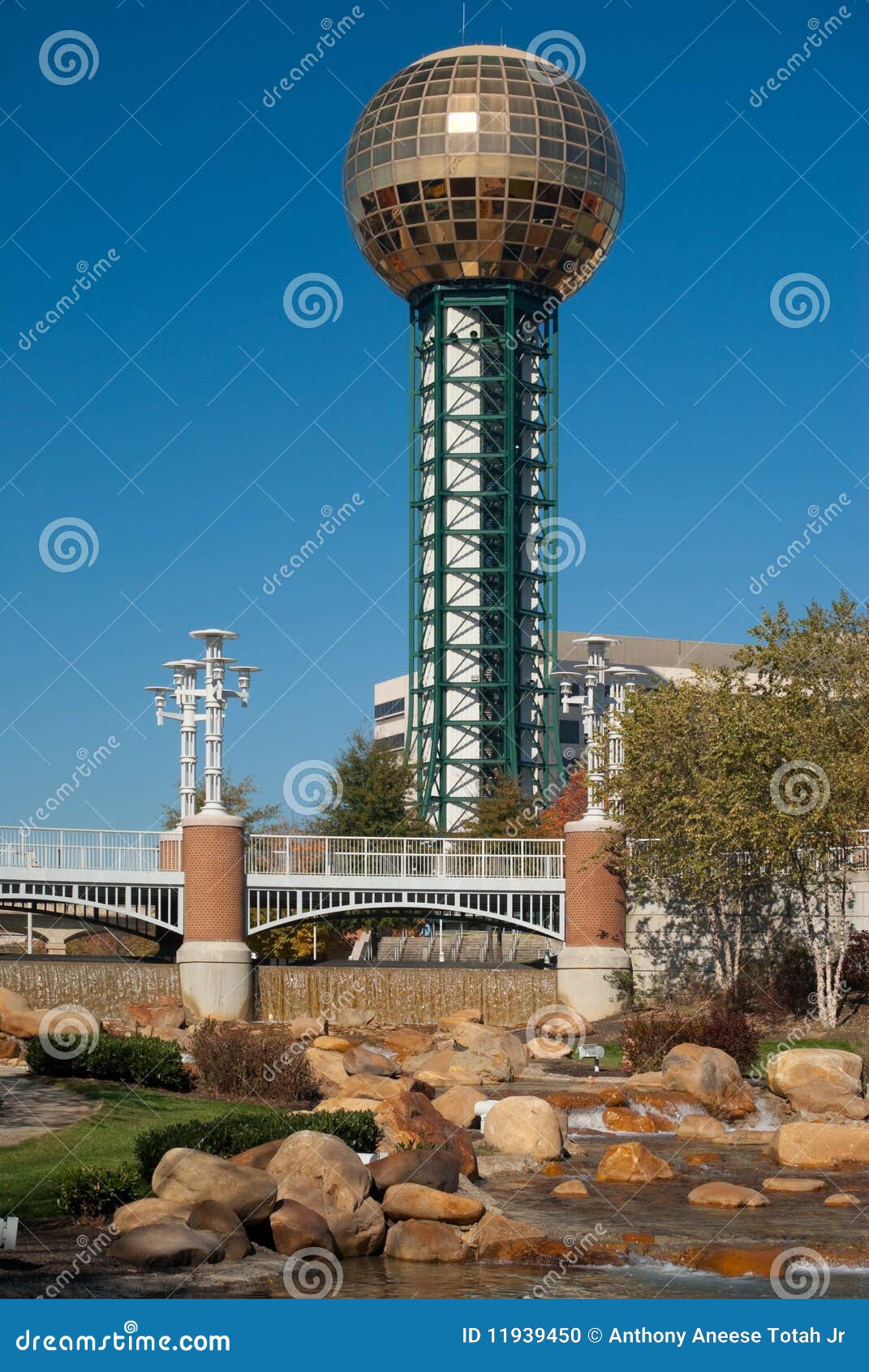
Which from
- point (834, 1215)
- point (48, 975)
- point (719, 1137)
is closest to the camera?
point (834, 1215)

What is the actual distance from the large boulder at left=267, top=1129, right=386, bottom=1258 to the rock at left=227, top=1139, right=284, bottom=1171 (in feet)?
1.09

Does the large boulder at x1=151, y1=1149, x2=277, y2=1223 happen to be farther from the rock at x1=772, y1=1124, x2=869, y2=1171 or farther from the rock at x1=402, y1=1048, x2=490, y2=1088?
the rock at x1=402, y1=1048, x2=490, y2=1088

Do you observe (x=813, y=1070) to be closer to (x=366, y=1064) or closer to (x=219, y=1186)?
(x=366, y=1064)

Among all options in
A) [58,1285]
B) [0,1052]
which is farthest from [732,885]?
[58,1285]

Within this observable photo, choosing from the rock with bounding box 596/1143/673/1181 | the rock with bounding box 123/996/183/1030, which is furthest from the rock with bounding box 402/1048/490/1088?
the rock with bounding box 596/1143/673/1181

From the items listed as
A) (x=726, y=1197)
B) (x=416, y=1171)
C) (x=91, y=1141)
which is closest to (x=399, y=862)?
(x=726, y=1197)

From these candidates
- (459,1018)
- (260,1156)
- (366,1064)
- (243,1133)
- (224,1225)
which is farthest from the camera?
(459,1018)

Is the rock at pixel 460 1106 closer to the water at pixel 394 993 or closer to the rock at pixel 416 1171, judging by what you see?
the rock at pixel 416 1171

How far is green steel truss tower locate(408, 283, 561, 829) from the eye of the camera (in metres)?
83.9

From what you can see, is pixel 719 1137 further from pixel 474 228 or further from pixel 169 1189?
pixel 474 228

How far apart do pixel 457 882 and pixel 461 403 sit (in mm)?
34227

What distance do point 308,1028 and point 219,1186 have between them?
2515 cm

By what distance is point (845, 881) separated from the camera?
45.2 metres

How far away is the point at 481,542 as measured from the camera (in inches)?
3327
